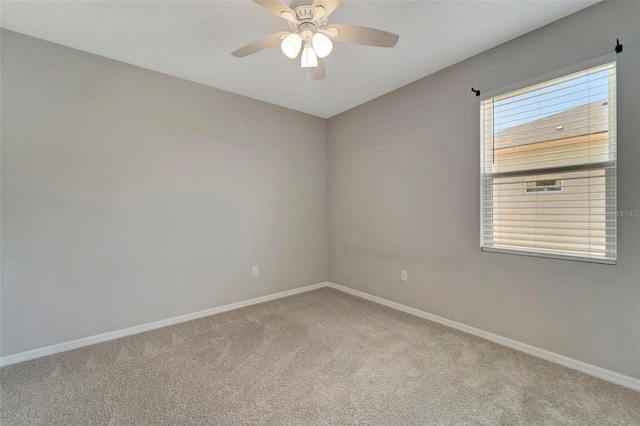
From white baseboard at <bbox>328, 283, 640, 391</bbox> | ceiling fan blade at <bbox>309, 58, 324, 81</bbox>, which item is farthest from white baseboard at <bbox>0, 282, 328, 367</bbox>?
ceiling fan blade at <bbox>309, 58, 324, 81</bbox>

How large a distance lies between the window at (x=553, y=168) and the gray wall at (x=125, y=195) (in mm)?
2424

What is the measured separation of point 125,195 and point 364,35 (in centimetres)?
251

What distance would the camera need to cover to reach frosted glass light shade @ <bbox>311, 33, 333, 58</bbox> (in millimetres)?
1632

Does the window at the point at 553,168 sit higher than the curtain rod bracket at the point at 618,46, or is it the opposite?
the curtain rod bracket at the point at 618,46

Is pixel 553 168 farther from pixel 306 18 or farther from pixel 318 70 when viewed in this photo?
pixel 306 18

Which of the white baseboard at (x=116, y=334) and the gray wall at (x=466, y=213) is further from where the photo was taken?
the white baseboard at (x=116, y=334)

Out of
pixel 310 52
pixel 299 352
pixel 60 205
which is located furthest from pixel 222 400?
pixel 310 52

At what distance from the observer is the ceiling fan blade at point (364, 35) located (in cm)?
165

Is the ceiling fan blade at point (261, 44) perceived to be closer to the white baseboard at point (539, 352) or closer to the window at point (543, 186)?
the window at point (543, 186)

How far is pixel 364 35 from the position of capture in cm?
170

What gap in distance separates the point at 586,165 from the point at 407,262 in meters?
1.74

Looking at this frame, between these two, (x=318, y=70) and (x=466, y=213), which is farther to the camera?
(x=466, y=213)

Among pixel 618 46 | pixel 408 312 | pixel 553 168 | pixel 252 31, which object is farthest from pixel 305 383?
pixel 618 46

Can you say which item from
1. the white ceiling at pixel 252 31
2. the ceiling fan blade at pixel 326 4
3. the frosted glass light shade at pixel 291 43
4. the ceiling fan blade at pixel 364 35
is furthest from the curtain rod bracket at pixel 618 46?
the frosted glass light shade at pixel 291 43
